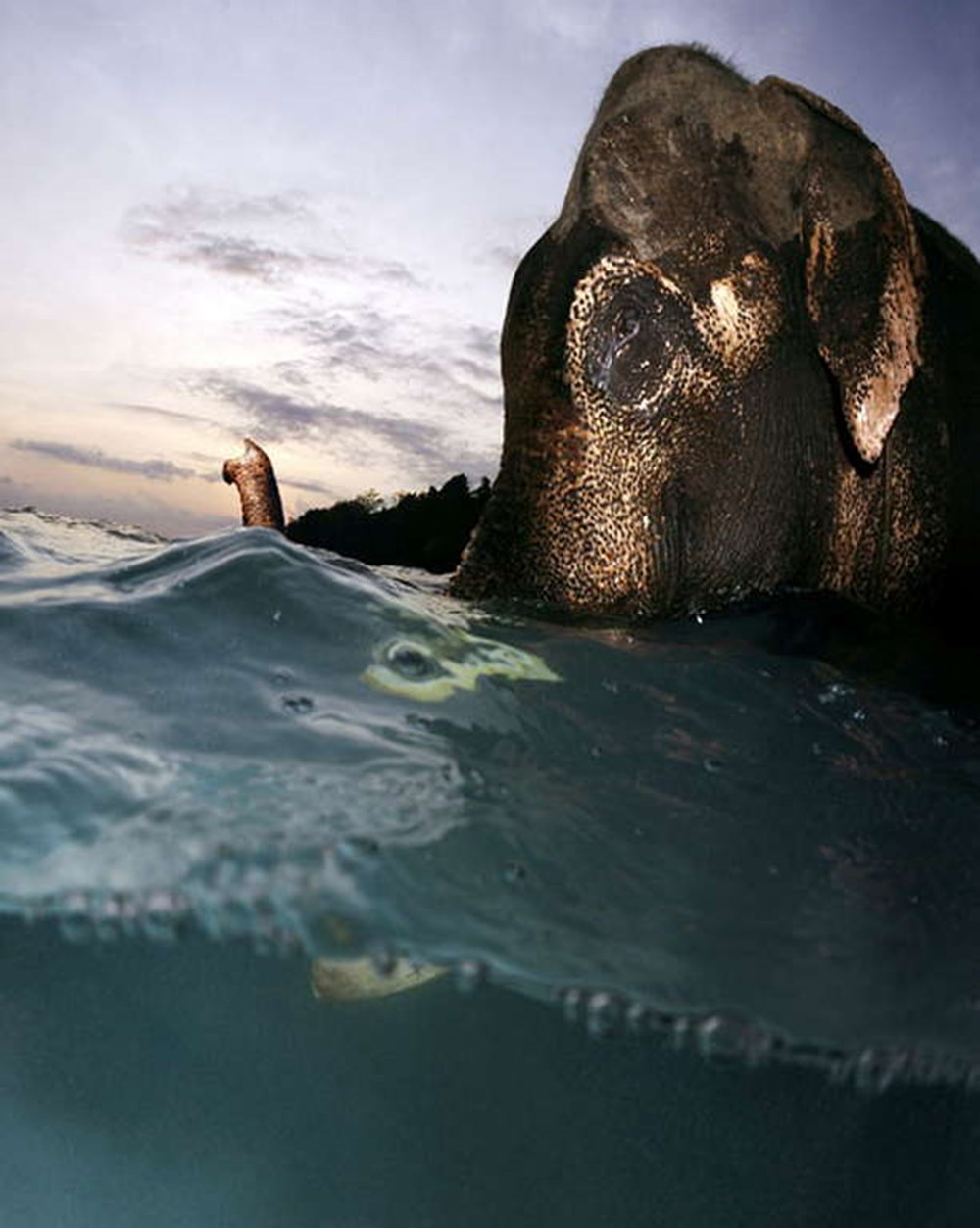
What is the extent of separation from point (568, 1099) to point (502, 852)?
4.36 metres

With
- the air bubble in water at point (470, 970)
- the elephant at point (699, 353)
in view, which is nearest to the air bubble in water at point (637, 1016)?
the air bubble in water at point (470, 970)

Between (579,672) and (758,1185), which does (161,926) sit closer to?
(579,672)

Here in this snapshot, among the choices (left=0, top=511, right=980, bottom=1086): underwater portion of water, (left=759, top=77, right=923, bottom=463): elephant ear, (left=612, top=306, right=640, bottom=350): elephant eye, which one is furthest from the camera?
(left=759, top=77, right=923, bottom=463): elephant ear

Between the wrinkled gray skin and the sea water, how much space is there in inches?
11.0

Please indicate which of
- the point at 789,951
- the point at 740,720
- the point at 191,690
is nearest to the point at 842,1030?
the point at 789,951

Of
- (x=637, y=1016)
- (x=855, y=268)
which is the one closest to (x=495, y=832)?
(x=637, y=1016)

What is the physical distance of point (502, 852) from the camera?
2.43 metres

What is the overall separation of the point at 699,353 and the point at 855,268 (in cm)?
70

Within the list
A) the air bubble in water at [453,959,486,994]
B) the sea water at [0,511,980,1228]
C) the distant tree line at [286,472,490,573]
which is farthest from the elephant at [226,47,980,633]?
the distant tree line at [286,472,490,573]

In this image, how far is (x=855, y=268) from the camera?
367 centimetres

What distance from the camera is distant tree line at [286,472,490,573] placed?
7.78 m

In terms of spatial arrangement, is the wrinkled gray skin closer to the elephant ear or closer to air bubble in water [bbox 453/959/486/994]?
the elephant ear

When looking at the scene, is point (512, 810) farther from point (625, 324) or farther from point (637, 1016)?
point (625, 324)

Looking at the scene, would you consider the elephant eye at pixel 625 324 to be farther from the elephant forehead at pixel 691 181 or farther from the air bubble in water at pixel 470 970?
the air bubble in water at pixel 470 970
